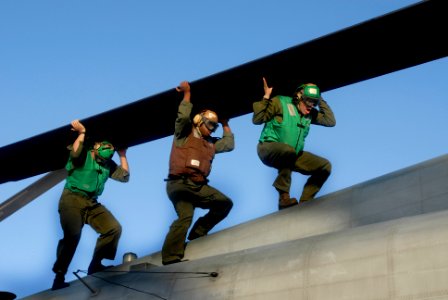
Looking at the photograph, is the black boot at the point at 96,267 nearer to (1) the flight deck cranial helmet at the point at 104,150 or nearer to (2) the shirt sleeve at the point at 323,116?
(1) the flight deck cranial helmet at the point at 104,150

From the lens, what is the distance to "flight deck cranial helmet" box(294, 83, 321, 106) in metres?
11.2

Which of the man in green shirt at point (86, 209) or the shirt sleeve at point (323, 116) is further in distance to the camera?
the shirt sleeve at point (323, 116)

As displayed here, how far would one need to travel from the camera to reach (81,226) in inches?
456

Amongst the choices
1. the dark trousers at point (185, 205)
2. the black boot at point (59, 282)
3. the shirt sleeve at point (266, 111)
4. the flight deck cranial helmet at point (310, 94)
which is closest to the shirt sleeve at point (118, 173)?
the dark trousers at point (185, 205)

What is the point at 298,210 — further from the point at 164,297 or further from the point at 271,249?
the point at 164,297

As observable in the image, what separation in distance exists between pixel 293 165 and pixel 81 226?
3.47m

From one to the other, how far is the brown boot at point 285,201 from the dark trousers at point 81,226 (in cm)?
269

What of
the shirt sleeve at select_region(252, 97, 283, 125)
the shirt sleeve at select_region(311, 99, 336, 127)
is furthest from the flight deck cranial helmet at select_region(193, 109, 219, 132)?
the shirt sleeve at select_region(311, 99, 336, 127)

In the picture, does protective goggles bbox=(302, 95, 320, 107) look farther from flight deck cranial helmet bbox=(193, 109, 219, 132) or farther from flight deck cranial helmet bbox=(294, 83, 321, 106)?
flight deck cranial helmet bbox=(193, 109, 219, 132)

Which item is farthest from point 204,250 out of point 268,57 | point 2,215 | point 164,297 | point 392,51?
point 2,215

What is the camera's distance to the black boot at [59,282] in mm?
11104

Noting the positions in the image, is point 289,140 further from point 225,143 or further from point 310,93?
point 225,143

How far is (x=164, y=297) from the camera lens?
8.92m

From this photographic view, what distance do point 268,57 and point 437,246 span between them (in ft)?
18.4
